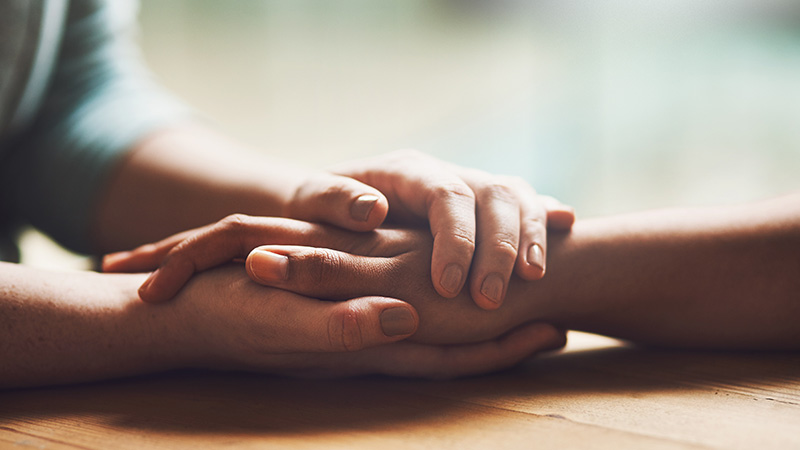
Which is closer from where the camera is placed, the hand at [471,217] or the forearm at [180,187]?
the hand at [471,217]

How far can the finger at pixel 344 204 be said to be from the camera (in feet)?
1.97

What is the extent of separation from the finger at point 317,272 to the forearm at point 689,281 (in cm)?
16

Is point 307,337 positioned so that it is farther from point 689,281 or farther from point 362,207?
point 689,281

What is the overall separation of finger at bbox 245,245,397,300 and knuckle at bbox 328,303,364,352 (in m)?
0.04

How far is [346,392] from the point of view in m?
0.55

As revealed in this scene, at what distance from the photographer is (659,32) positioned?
2.48 meters

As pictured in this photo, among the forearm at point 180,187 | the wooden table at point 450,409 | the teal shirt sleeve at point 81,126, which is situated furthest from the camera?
the teal shirt sleeve at point 81,126

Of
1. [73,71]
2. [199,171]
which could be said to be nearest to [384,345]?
[199,171]

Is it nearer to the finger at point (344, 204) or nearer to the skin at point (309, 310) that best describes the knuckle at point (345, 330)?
the skin at point (309, 310)

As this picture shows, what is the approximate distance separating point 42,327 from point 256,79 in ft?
7.18

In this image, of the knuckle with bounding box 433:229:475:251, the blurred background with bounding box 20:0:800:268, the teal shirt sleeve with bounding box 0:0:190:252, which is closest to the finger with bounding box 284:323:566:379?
the knuckle with bounding box 433:229:475:251

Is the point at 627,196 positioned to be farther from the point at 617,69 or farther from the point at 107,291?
the point at 107,291

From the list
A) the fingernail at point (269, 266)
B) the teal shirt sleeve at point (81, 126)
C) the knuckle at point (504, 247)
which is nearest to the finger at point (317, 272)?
the fingernail at point (269, 266)

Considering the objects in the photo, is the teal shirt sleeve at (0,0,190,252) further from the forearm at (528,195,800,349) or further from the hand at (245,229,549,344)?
the forearm at (528,195,800,349)
